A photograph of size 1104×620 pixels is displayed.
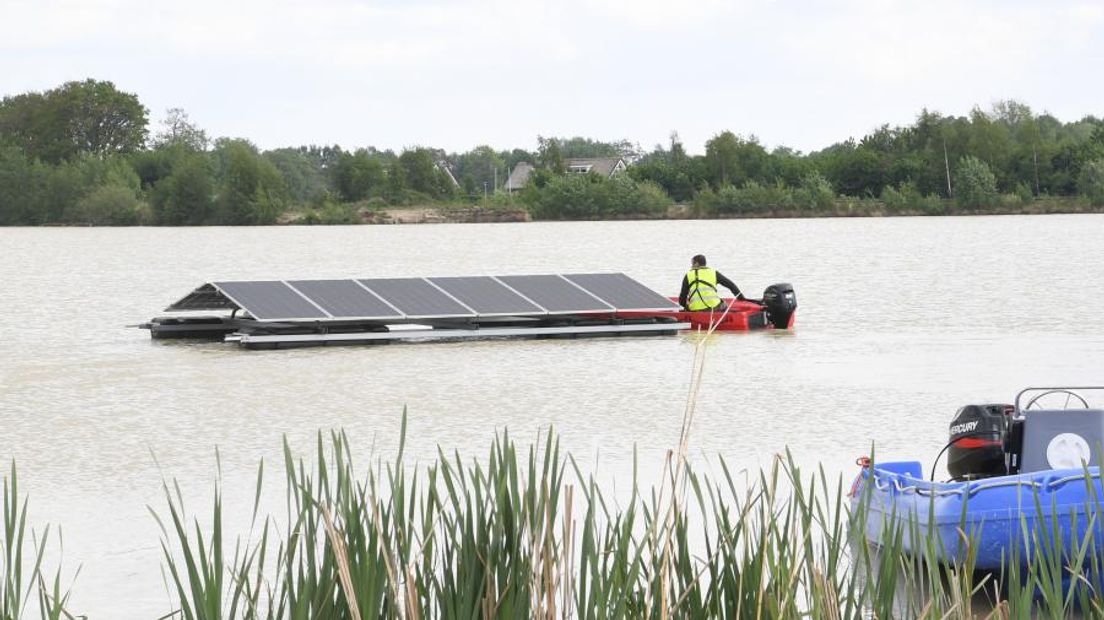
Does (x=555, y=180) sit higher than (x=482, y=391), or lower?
higher

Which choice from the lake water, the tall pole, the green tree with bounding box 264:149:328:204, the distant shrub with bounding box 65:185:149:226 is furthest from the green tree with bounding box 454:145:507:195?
the lake water

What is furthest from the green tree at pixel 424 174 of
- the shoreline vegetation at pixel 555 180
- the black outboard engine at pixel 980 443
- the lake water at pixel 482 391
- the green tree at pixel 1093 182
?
the black outboard engine at pixel 980 443

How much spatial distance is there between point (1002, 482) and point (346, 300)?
1298cm

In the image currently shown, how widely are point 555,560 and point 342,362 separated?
12.8 metres

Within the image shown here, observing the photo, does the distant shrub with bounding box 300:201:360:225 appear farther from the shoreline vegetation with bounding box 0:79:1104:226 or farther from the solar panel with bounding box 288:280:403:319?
the solar panel with bounding box 288:280:403:319

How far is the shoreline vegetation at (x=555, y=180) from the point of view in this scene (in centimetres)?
9125

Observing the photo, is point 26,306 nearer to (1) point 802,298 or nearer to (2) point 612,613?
(1) point 802,298

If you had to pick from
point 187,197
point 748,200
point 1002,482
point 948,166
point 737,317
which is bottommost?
point 1002,482

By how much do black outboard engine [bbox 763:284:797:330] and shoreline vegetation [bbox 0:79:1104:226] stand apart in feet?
231

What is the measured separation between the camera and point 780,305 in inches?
779

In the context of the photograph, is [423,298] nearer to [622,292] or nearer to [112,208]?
[622,292]

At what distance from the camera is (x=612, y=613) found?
3.85 meters

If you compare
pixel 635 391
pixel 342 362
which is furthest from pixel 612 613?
pixel 342 362

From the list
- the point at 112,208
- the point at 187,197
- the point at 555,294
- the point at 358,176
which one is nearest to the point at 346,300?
the point at 555,294
